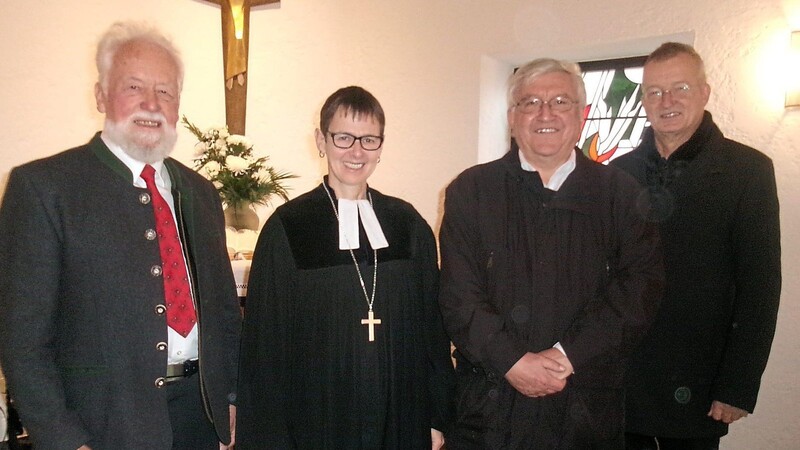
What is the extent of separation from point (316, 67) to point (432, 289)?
10.6ft

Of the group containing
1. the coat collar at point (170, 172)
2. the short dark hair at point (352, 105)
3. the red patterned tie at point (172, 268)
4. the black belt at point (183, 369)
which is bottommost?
the black belt at point (183, 369)

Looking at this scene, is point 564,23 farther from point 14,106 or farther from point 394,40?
point 14,106

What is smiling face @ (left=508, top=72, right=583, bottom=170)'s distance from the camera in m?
1.86

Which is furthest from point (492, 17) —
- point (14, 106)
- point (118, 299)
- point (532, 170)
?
point (118, 299)

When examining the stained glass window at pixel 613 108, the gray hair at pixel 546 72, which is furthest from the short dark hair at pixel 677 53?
the stained glass window at pixel 613 108

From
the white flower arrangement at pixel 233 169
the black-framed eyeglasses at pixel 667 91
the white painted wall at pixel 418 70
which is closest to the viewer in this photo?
the black-framed eyeglasses at pixel 667 91

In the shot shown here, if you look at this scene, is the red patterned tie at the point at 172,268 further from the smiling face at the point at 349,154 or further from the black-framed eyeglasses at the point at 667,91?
the black-framed eyeglasses at the point at 667,91

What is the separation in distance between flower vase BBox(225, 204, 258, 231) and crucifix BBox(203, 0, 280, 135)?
120 cm

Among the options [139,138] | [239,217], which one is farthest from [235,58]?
[139,138]

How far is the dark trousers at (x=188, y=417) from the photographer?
1.66 metres

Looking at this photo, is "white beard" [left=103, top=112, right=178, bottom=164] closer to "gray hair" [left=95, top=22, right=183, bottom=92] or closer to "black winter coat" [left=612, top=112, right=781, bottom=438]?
"gray hair" [left=95, top=22, right=183, bottom=92]

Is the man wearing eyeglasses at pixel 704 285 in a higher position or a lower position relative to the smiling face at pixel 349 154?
lower

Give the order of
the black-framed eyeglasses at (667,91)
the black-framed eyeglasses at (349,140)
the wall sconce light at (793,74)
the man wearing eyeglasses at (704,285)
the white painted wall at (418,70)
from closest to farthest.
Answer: the black-framed eyeglasses at (349,140), the man wearing eyeglasses at (704,285), the black-framed eyeglasses at (667,91), the wall sconce light at (793,74), the white painted wall at (418,70)

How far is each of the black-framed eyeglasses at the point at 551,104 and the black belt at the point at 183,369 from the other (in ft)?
4.11
